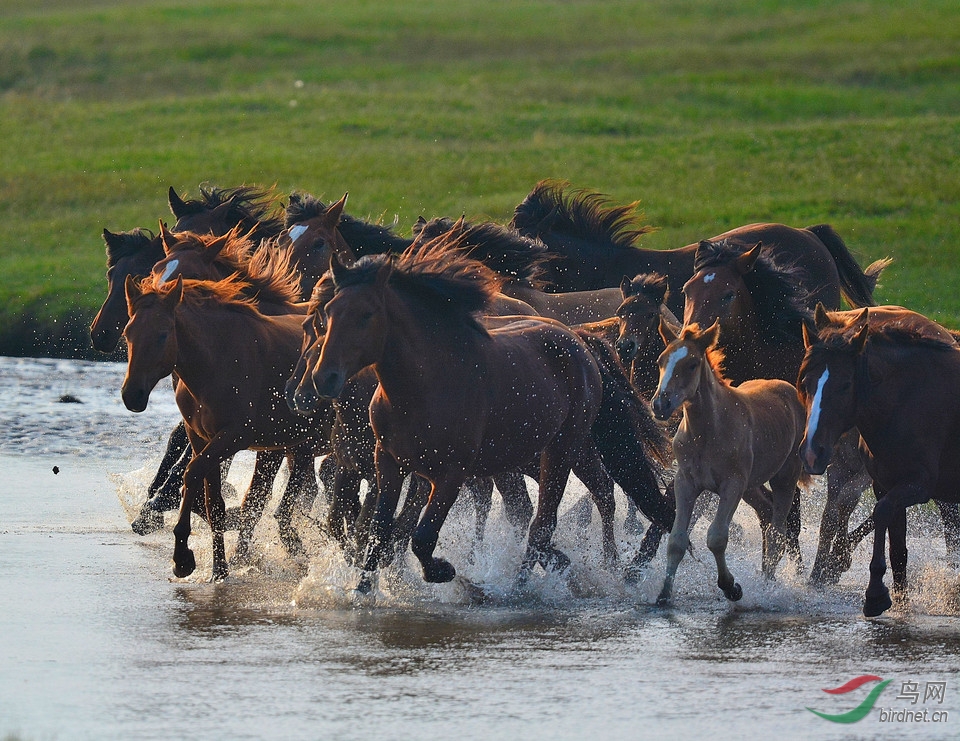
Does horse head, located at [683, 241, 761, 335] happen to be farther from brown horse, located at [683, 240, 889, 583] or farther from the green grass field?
the green grass field

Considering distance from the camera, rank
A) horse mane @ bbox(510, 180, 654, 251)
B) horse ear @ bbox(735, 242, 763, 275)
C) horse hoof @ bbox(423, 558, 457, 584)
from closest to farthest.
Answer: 1. horse hoof @ bbox(423, 558, 457, 584)
2. horse ear @ bbox(735, 242, 763, 275)
3. horse mane @ bbox(510, 180, 654, 251)

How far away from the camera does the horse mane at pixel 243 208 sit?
11.6 m

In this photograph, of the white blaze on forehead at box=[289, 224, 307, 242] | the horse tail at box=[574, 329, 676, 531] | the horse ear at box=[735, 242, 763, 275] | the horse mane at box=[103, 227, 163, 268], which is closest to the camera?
the horse tail at box=[574, 329, 676, 531]

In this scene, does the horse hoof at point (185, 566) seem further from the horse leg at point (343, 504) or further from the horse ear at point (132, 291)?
the horse ear at point (132, 291)

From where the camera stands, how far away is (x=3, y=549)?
9258 mm

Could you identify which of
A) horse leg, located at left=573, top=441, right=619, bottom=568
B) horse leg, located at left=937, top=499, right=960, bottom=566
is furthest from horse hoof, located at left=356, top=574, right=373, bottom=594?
horse leg, located at left=937, top=499, right=960, bottom=566

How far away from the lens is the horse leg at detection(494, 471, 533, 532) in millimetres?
9898

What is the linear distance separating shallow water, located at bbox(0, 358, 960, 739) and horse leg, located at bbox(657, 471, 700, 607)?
0.14 m

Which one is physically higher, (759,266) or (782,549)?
(759,266)

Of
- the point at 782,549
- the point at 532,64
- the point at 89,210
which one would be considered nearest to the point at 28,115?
the point at 89,210

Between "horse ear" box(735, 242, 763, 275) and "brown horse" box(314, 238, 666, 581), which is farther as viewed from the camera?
"horse ear" box(735, 242, 763, 275)

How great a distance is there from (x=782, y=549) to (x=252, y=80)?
1387 inches

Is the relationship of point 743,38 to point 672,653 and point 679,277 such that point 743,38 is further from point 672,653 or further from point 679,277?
point 672,653

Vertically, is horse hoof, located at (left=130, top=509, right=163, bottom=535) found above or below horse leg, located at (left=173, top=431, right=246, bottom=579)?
below
